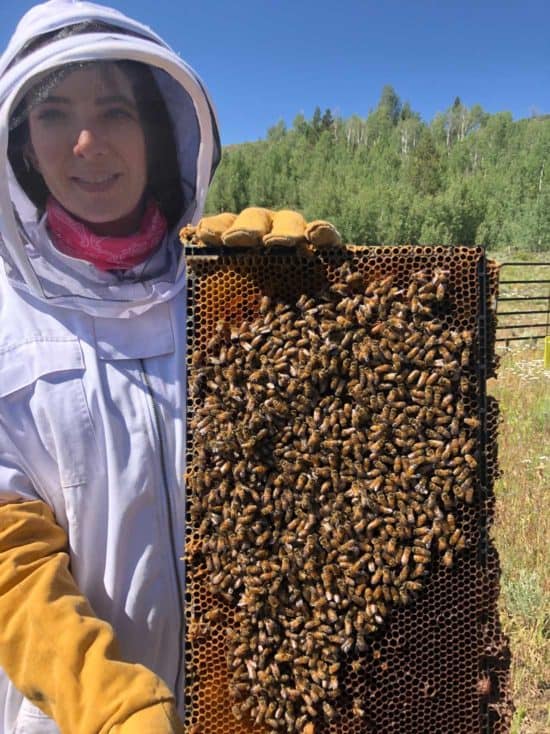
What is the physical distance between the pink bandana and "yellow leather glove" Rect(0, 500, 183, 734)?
0.94 m

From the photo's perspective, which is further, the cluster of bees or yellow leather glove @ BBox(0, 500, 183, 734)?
the cluster of bees

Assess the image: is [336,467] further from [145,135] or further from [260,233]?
[145,135]

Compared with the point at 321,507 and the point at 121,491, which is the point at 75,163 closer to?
the point at 121,491

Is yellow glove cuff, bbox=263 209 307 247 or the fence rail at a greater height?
yellow glove cuff, bbox=263 209 307 247

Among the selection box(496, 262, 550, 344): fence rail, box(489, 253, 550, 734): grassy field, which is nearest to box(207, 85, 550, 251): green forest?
box(496, 262, 550, 344): fence rail

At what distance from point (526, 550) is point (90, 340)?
4.85 metres

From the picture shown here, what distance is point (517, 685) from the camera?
4.35 metres

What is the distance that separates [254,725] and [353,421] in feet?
3.67

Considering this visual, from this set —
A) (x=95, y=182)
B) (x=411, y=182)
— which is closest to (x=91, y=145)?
(x=95, y=182)

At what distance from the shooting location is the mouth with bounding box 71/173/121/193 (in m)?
2.20

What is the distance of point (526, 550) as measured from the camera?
5586 mm

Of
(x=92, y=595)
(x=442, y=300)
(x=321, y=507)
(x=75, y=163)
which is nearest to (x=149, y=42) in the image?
(x=75, y=163)

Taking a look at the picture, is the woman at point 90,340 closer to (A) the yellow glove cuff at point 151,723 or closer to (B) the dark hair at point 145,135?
(B) the dark hair at point 145,135

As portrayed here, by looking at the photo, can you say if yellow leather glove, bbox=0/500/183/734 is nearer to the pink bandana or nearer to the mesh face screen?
the mesh face screen
